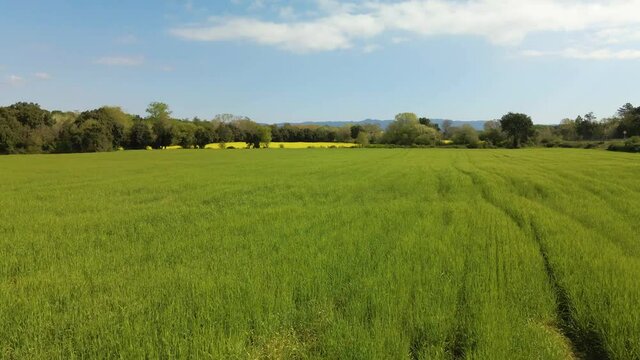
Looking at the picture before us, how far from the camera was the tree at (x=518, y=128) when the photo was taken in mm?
112250

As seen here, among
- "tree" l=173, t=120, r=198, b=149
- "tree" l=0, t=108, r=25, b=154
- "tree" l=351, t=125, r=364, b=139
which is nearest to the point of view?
"tree" l=0, t=108, r=25, b=154

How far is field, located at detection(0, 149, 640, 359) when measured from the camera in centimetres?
444

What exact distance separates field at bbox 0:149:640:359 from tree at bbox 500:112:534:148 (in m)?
109

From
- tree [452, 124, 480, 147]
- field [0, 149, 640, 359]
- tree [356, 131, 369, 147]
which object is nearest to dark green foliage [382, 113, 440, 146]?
tree [452, 124, 480, 147]

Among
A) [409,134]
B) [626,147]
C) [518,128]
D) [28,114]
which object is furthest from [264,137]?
[626,147]

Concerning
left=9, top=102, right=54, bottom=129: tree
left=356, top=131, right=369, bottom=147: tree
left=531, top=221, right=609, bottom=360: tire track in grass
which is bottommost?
left=531, top=221, right=609, bottom=360: tire track in grass

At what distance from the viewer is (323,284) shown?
19.9ft

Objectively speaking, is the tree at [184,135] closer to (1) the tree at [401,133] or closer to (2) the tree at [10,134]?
(2) the tree at [10,134]

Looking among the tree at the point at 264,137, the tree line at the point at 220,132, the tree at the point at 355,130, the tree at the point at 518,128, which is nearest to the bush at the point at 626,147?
the tree line at the point at 220,132

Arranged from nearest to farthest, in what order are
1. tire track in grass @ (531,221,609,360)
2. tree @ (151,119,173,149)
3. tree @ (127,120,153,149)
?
tire track in grass @ (531,221,609,360) → tree @ (127,120,153,149) → tree @ (151,119,173,149)

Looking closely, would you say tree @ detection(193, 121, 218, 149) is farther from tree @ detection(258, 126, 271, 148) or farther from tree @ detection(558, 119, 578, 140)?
tree @ detection(558, 119, 578, 140)

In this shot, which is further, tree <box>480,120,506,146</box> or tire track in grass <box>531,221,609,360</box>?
tree <box>480,120,506,146</box>

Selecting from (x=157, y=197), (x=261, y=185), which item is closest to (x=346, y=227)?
(x=157, y=197)

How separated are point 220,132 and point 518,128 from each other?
252 feet
